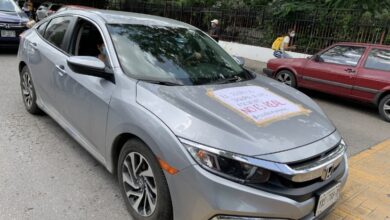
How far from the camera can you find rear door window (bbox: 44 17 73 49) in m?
4.30

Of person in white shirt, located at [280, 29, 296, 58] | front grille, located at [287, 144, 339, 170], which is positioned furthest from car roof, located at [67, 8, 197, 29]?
person in white shirt, located at [280, 29, 296, 58]

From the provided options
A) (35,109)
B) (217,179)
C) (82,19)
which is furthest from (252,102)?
(35,109)

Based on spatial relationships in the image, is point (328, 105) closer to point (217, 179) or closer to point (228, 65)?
point (228, 65)

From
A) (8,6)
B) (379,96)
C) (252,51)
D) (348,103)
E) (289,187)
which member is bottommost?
(348,103)

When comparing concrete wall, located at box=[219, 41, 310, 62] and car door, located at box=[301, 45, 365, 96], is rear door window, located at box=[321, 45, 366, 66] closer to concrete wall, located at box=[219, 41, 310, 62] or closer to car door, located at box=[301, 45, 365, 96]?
car door, located at box=[301, 45, 365, 96]

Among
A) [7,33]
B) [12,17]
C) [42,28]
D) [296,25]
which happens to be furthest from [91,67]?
[296,25]

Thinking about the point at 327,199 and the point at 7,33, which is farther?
the point at 7,33

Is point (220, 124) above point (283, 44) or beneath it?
above

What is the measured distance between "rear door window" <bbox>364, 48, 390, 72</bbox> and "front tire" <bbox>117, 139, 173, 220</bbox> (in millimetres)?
6422

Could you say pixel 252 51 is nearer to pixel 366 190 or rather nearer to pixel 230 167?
pixel 366 190

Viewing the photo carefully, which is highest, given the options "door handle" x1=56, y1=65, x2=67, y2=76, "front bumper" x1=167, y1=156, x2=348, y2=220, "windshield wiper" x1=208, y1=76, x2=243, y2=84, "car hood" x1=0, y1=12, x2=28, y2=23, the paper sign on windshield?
"windshield wiper" x1=208, y1=76, x2=243, y2=84

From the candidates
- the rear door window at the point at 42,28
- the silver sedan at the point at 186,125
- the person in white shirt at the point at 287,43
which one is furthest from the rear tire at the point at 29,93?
the person in white shirt at the point at 287,43

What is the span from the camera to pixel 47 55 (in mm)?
4383

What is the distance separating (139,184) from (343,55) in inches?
268
